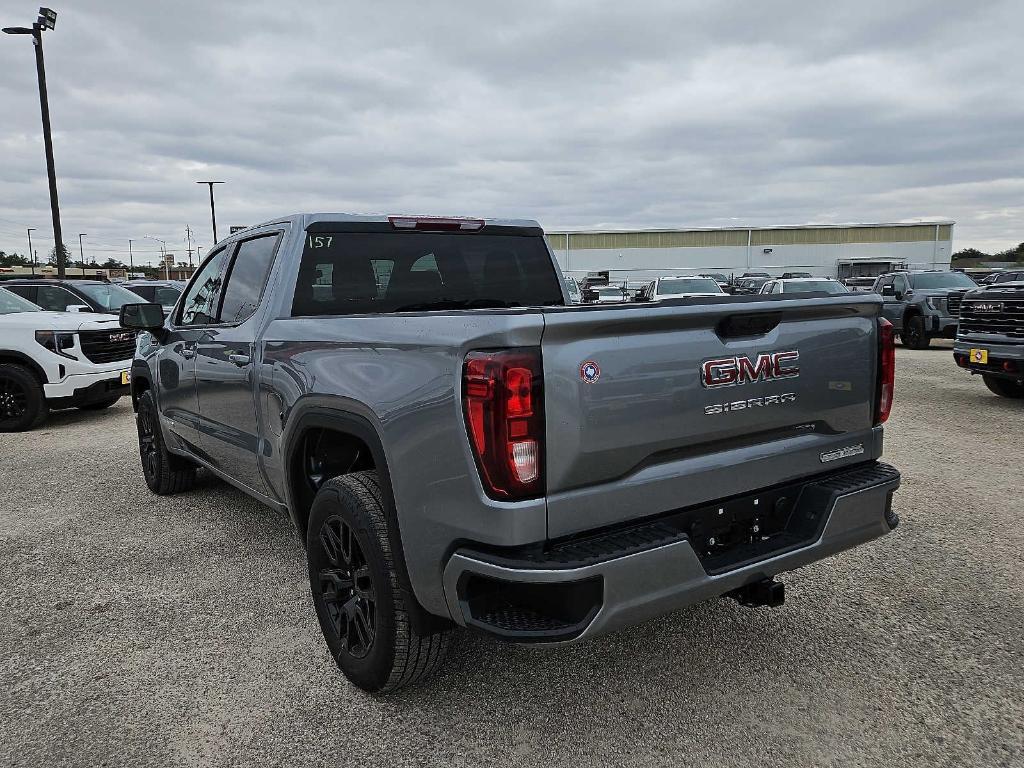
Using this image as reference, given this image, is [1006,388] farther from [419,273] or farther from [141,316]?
[141,316]

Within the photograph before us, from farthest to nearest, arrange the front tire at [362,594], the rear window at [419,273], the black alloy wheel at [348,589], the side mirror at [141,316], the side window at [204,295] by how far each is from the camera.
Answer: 1. the side mirror at [141,316]
2. the side window at [204,295]
3. the rear window at [419,273]
4. the black alloy wheel at [348,589]
5. the front tire at [362,594]

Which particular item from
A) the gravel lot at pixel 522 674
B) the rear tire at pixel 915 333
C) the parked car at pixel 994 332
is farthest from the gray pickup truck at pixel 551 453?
the rear tire at pixel 915 333

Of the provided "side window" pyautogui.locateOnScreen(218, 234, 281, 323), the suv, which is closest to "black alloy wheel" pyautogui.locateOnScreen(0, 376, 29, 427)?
"side window" pyautogui.locateOnScreen(218, 234, 281, 323)

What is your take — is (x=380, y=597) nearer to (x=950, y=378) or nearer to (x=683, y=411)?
(x=683, y=411)

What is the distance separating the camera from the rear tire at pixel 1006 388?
9.86 m

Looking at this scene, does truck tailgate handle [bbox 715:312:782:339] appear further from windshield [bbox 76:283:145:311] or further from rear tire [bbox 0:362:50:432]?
windshield [bbox 76:283:145:311]

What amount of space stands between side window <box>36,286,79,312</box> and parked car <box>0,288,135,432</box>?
3.80 m

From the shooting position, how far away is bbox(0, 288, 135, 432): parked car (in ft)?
29.1

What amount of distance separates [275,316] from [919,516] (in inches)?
166

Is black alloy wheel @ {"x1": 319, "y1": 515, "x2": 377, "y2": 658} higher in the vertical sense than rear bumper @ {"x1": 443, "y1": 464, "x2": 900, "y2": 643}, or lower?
lower

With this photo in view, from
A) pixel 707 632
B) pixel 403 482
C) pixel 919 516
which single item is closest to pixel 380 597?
pixel 403 482

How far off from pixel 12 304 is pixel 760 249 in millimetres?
71108

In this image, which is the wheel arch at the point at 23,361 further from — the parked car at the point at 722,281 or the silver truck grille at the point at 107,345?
the parked car at the point at 722,281

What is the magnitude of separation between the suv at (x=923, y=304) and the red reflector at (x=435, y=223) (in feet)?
48.5
